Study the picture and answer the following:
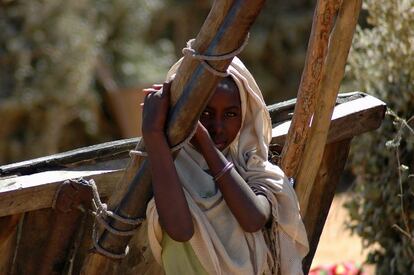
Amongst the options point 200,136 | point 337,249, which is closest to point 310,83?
point 200,136

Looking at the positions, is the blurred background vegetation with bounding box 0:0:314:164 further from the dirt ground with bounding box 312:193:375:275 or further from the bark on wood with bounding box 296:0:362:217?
the bark on wood with bounding box 296:0:362:217

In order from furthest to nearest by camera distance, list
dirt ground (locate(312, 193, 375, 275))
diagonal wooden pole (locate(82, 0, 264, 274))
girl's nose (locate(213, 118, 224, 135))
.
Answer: dirt ground (locate(312, 193, 375, 275)) < girl's nose (locate(213, 118, 224, 135)) < diagonal wooden pole (locate(82, 0, 264, 274))

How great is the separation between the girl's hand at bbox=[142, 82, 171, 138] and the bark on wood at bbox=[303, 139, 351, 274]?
1326 mm

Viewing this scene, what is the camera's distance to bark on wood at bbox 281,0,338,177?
11.5ft

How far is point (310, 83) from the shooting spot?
3.62m

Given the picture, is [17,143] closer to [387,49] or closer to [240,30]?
[387,49]

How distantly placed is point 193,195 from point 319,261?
5986 millimetres

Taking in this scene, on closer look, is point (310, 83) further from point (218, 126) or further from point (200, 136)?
point (200, 136)

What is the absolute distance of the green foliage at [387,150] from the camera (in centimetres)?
520

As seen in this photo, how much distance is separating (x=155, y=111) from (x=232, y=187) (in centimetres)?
31

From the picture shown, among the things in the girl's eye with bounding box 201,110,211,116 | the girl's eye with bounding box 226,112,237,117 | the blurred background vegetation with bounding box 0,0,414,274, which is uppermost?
the girl's eye with bounding box 201,110,211,116

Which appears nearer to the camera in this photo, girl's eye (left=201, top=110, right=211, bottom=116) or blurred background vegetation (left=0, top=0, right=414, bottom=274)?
girl's eye (left=201, top=110, right=211, bottom=116)

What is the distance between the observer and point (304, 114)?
3.66 m

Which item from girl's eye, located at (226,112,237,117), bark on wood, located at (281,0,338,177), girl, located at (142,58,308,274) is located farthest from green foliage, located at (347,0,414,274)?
girl's eye, located at (226,112,237,117)
